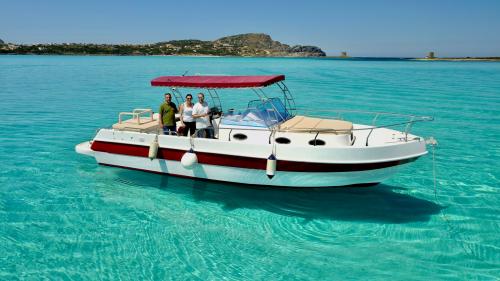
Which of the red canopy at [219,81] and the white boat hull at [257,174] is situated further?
the red canopy at [219,81]

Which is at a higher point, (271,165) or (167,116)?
(167,116)

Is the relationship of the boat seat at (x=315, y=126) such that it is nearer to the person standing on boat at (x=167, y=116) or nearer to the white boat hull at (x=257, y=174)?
the white boat hull at (x=257, y=174)

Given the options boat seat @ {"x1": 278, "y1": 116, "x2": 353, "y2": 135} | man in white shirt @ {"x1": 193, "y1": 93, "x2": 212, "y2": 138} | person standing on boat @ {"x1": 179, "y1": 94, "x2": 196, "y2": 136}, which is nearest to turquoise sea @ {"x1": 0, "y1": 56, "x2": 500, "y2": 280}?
man in white shirt @ {"x1": 193, "y1": 93, "x2": 212, "y2": 138}

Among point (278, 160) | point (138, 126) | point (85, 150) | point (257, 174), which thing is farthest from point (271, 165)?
point (85, 150)

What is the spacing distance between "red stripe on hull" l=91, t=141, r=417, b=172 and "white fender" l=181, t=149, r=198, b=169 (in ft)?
0.53

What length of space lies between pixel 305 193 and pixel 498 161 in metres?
7.48

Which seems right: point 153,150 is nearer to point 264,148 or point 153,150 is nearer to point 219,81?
point 219,81

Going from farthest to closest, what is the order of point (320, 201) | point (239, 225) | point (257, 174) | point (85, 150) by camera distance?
point (85, 150) < point (320, 201) < point (257, 174) < point (239, 225)

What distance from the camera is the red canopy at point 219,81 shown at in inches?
323

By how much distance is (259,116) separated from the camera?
8523mm

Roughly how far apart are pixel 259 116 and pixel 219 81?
1.38 metres

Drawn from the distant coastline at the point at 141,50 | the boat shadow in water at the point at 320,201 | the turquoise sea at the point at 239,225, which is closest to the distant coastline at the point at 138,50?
the distant coastline at the point at 141,50

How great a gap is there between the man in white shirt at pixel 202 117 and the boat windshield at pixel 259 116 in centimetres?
46

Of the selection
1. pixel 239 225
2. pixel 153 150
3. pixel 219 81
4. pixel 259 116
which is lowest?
pixel 239 225
